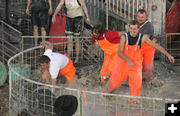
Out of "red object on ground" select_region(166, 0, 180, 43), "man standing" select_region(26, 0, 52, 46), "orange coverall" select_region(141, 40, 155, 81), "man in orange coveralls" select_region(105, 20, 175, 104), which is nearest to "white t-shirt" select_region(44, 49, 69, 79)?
"man in orange coveralls" select_region(105, 20, 175, 104)

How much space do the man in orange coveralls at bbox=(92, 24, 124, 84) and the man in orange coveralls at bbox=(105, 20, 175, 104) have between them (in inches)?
29.8

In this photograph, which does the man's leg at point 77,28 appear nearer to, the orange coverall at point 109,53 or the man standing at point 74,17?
the man standing at point 74,17

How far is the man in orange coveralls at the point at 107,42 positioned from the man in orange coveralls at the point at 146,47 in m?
0.63

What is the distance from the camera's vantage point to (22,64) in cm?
714

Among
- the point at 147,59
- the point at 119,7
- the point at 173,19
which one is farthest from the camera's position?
the point at 119,7

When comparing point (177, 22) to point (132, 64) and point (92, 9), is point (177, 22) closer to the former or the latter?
point (92, 9)

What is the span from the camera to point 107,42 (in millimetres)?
6055

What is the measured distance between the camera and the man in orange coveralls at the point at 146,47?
630cm

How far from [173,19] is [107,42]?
3696 mm

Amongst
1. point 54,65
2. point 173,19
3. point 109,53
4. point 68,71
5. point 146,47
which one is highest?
point 173,19

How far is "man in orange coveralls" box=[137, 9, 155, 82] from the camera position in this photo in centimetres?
630

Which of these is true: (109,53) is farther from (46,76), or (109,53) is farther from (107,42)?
(46,76)

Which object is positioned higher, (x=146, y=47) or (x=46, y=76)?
(x=146, y=47)

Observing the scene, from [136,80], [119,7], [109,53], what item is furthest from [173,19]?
[136,80]
